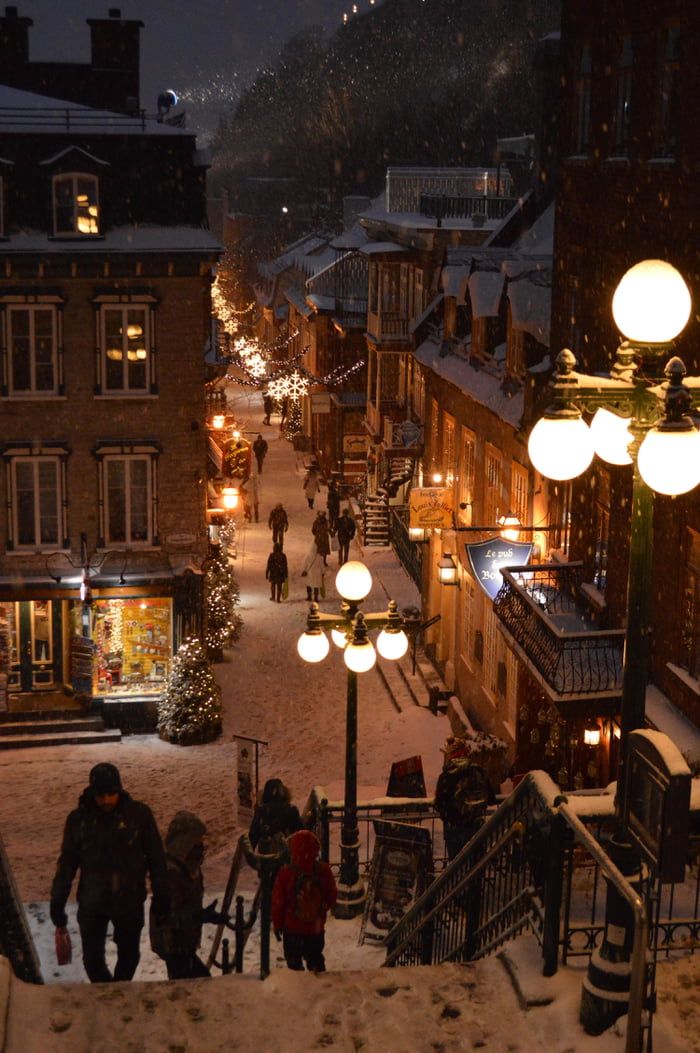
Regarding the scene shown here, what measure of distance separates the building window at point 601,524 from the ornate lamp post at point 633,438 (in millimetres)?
10050

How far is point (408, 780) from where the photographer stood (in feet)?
51.2

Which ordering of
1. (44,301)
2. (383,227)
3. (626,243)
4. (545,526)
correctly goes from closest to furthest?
1. (626,243)
2. (545,526)
3. (44,301)
4. (383,227)

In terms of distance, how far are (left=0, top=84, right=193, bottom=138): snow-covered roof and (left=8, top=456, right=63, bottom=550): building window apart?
616 cm

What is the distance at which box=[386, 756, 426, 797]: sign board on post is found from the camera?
15.5 metres

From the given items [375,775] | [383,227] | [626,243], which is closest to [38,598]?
[375,775]

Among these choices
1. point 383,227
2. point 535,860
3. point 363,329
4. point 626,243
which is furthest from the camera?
point 363,329

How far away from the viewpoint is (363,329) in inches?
1893

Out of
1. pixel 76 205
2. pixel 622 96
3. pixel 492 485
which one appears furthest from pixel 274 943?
pixel 76 205

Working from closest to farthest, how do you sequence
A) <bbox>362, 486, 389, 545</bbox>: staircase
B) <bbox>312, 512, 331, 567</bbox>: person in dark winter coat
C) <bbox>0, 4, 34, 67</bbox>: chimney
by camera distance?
1. <bbox>312, 512, 331, 567</bbox>: person in dark winter coat
2. <bbox>0, 4, 34, 67</bbox>: chimney
3. <bbox>362, 486, 389, 545</bbox>: staircase

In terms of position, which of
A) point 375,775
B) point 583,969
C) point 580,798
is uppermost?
point 580,798

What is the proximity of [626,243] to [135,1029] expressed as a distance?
1157 centimetres

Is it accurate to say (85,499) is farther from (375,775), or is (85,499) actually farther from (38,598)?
(375,775)

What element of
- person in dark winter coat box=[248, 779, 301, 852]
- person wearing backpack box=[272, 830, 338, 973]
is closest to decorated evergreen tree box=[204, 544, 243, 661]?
person in dark winter coat box=[248, 779, 301, 852]

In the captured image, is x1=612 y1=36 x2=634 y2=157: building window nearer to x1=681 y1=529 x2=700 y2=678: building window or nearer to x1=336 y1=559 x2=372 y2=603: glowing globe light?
x1=681 y1=529 x2=700 y2=678: building window
